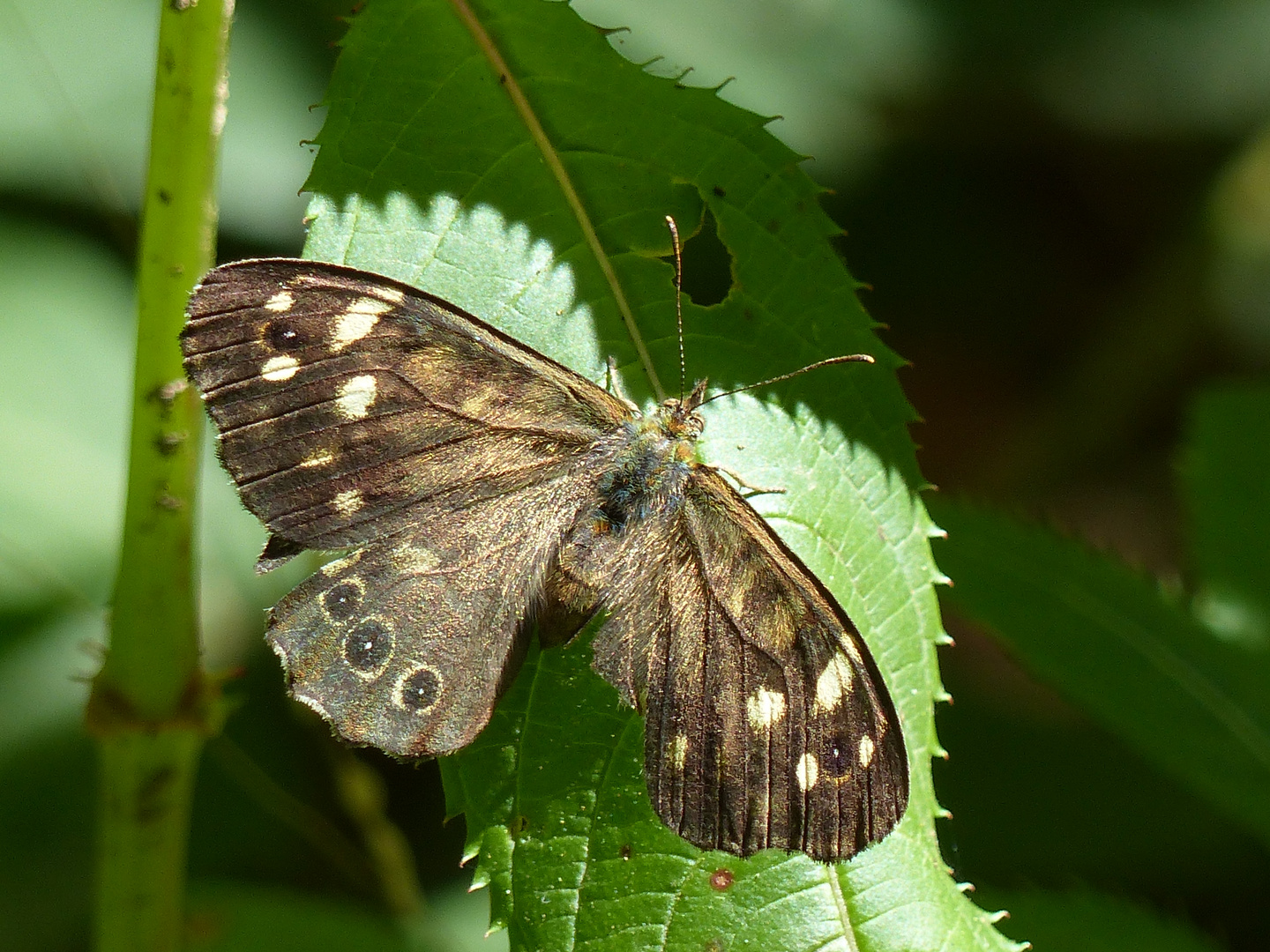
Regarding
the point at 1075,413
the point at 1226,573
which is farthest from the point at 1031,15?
the point at 1226,573

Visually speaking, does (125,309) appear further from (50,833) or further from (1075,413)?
(1075,413)

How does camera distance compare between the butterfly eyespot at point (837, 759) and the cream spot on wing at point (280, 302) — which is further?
the cream spot on wing at point (280, 302)

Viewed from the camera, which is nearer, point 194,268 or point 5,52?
point 194,268

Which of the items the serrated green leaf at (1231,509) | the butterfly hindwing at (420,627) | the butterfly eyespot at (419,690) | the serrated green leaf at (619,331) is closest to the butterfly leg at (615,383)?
the serrated green leaf at (619,331)

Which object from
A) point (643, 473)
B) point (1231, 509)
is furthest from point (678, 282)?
point (1231, 509)

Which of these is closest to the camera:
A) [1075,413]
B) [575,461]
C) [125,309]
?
[575,461]

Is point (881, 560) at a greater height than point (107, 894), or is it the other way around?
point (881, 560)

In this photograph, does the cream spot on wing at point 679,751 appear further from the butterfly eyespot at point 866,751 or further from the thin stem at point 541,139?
the thin stem at point 541,139

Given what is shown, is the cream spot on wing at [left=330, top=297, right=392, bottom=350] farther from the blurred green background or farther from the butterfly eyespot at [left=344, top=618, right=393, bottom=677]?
the blurred green background
